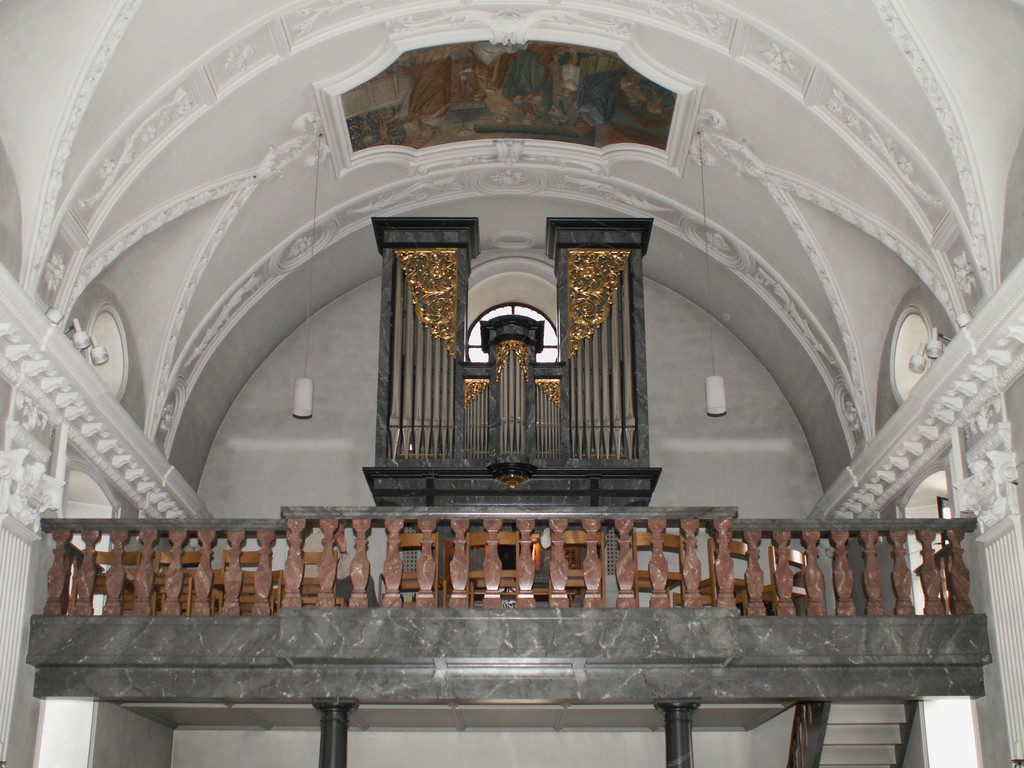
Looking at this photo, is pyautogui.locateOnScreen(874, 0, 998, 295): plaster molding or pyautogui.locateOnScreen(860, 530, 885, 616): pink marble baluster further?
pyautogui.locateOnScreen(860, 530, 885, 616): pink marble baluster

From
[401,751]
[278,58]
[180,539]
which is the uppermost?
[278,58]

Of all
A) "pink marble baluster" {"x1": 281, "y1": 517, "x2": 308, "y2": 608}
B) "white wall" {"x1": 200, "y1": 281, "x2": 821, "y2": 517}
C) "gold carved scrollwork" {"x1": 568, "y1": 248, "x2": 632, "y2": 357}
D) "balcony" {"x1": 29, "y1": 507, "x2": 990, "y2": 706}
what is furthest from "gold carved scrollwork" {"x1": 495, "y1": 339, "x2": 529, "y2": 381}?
"pink marble baluster" {"x1": 281, "y1": 517, "x2": 308, "y2": 608}

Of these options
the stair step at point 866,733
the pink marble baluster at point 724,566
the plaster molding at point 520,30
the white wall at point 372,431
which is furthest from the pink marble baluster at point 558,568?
the white wall at point 372,431

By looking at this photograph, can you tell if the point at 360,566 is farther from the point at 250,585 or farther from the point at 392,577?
the point at 250,585

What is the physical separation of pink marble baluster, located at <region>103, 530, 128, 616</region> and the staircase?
6117 millimetres

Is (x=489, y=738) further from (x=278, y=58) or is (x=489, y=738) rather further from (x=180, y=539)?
(x=278, y=58)

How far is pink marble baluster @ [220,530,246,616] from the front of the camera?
9.13 metres

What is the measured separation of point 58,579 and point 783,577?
5.65 m

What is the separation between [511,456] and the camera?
12367 mm

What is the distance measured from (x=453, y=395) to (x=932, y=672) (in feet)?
19.4

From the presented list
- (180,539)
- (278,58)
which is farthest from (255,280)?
(180,539)

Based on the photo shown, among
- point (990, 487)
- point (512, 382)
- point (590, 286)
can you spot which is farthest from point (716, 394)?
point (990, 487)

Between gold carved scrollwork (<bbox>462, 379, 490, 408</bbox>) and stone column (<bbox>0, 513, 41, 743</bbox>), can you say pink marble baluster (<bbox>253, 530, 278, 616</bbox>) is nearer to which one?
stone column (<bbox>0, 513, 41, 743</bbox>)

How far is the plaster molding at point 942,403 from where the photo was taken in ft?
28.6
